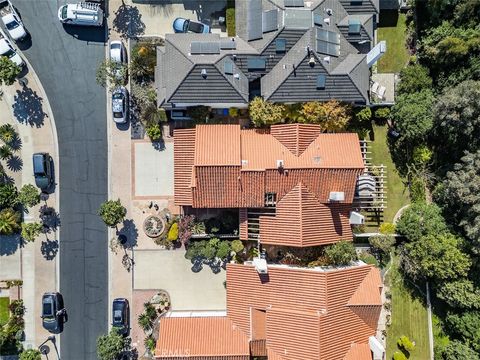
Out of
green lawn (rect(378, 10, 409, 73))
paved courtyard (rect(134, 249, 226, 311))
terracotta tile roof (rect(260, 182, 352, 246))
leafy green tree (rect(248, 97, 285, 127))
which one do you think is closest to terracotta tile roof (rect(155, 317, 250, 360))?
paved courtyard (rect(134, 249, 226, 311))

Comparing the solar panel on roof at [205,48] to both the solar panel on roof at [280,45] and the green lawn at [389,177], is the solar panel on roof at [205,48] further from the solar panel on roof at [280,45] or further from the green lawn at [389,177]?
the green lawn at [389,177]

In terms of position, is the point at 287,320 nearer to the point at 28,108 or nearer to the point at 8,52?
the point at 28,108

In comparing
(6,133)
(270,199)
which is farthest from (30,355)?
(270,199)

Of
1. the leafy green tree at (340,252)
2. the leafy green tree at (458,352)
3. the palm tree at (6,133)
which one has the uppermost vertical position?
the palm tree at (6,133)

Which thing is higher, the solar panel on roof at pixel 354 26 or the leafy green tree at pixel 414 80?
the solar panel on roof at pixel 354 26

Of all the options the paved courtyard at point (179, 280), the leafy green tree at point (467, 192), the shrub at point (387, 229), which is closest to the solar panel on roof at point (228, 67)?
the paved courtyard at point (179, 280)

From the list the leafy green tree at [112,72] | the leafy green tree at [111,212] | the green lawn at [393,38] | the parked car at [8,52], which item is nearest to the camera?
the leafy green tree at [111,212]

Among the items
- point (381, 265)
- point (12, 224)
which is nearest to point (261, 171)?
point (381, 265)
